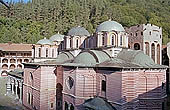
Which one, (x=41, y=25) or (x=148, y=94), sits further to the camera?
(x=41, y=25)

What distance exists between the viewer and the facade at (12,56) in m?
44.9

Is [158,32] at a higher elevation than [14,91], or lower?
higher

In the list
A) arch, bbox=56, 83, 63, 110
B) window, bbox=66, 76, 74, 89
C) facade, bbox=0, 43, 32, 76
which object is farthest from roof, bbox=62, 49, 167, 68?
facade, bbox=0, 43, 32, 76

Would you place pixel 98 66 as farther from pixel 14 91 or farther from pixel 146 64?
pixel 14 91

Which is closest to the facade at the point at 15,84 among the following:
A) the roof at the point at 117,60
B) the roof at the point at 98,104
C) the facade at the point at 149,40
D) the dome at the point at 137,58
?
the roof at the point at 117,60

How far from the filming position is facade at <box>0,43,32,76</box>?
4491 cm

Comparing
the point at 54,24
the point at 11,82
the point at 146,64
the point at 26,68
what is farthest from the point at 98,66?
the point at 54,24

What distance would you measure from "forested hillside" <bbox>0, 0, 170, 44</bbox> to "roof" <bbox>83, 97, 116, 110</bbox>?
4060 cm

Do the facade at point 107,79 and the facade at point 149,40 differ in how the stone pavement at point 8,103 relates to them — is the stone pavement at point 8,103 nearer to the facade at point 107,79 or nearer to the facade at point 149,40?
the facade at point 107,79

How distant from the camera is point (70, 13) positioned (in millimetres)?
63281

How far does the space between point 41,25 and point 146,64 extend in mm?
51014

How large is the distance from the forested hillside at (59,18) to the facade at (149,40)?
23.8 meters

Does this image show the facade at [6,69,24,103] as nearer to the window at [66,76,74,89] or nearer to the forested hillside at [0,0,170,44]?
the window at [66,76,74,89]

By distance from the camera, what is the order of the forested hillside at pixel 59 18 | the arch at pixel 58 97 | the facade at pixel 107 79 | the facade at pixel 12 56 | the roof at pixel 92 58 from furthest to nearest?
1. the forested hillside at pixel 59 18
2. the facade at pixel 12 56
3. the arch at pixel 58 97
4. the roof at pixel 92 58
5. the facade at pixel 107 79
